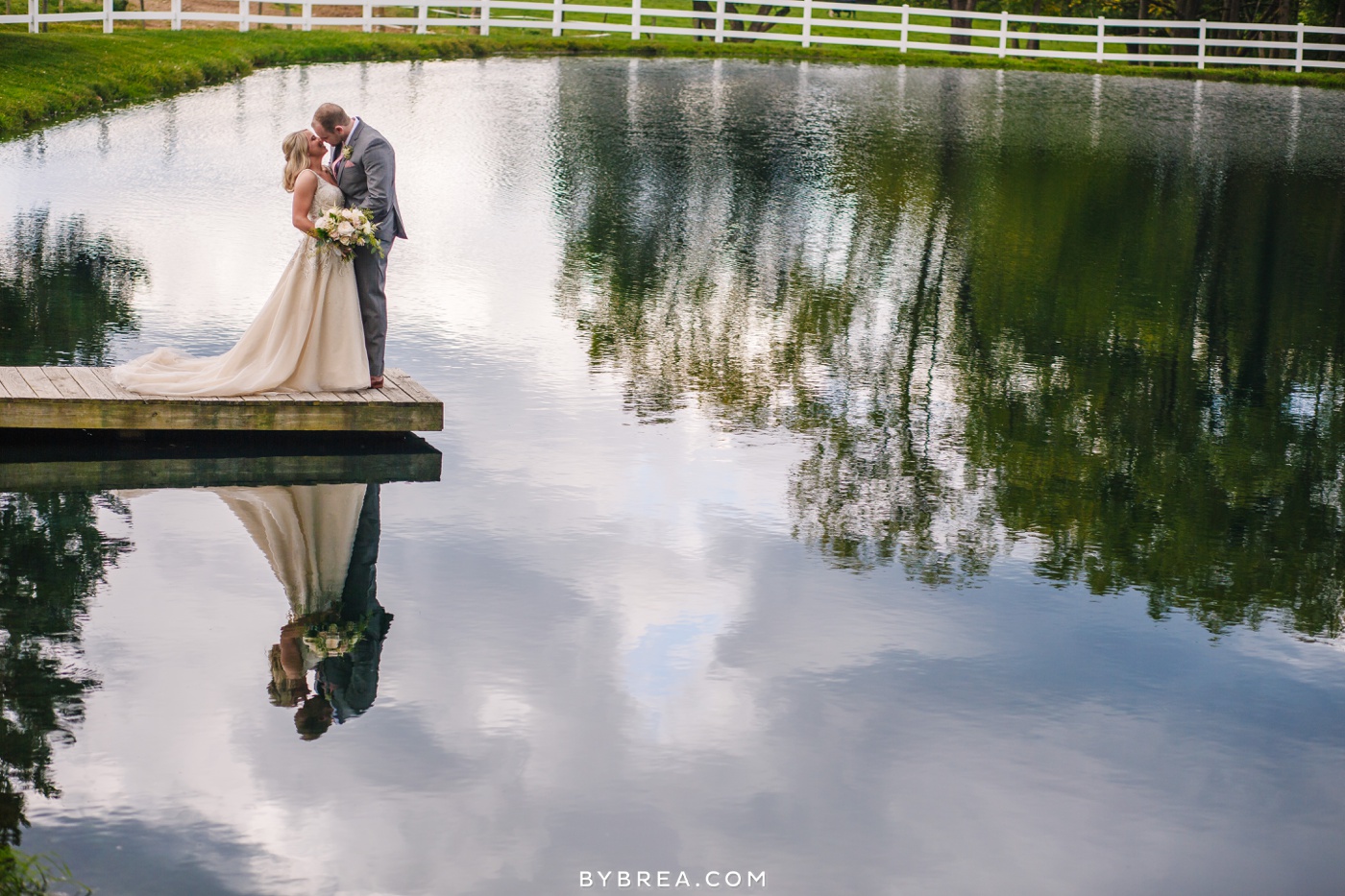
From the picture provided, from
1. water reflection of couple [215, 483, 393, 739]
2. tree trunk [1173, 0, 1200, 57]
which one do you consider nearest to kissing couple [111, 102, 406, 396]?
water reflection of couple [215, 483, 393, 739]

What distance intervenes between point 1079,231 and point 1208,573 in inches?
454

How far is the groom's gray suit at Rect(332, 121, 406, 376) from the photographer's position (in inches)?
394

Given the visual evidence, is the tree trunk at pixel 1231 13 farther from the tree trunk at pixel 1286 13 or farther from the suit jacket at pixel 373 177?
the suit jacket at pixel 373 177

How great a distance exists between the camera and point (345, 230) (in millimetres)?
9656

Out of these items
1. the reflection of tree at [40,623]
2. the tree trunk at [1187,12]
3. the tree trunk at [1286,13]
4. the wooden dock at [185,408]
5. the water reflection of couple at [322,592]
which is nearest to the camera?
the reflection of tree at [40,623]

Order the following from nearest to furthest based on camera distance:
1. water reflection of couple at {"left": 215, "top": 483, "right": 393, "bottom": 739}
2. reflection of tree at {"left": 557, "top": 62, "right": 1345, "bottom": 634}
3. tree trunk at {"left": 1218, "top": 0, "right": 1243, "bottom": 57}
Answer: water reflection of couple at {"left": 215, "top": 483, "right": 393, "bottom": 739} < reflection of tree at {"left": 557, "top": 62, "right": 1345, "bottom": 634} < tree trunk at {"left": 1218, "top": 0, "right": 1243, "bottom": 57}

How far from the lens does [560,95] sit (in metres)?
29.5

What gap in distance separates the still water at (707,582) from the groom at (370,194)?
2.82 feet

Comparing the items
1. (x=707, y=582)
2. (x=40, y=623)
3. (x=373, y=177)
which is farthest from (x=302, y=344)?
(x=707, y=582)

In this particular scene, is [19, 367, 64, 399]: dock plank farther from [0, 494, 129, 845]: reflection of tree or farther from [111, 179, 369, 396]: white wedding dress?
[0, 494, 129, 845]: reflection of tree

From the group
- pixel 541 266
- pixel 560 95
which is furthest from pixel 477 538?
pixel 560 95

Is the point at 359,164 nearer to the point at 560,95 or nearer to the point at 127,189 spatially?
the point at 127,189

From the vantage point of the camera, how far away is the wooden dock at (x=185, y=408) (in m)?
→ 9.13

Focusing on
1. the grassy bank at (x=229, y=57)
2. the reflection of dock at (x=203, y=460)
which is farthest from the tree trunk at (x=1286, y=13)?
the reflection of dock at (x=203, y=460)
